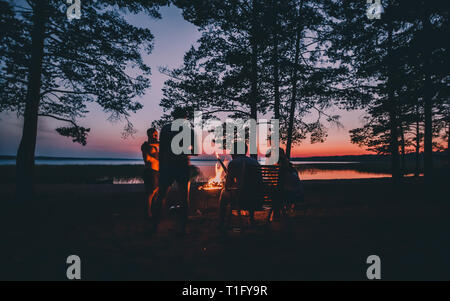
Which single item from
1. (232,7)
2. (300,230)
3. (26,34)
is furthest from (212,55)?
(300,230)

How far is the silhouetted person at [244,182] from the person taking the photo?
386 centimetres

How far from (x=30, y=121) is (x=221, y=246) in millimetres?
6664

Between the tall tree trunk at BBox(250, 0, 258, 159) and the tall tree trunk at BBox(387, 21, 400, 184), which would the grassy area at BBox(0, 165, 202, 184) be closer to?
the tall tree trunk at BBox(250, 0, 258, 159)

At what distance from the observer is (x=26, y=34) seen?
5938 millimetres

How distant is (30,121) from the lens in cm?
620

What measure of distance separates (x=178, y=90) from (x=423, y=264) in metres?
9.68

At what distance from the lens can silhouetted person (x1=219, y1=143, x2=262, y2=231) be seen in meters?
3.86

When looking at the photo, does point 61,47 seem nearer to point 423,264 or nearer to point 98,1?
point 98,1

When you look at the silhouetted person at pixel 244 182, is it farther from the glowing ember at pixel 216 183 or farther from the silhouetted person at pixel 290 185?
the glowing ember at pixel 216 183

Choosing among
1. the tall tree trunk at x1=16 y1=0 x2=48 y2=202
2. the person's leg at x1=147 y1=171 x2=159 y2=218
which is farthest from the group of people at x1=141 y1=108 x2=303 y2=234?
the tall tree trunk at x1=16 y1=0 x2=48 y2=202

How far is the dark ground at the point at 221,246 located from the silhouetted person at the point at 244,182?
0.66 metres

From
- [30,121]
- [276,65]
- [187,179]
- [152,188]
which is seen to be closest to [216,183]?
[152,188]

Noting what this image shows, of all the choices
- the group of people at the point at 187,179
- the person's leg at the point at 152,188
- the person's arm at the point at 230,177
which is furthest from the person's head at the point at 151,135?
the person's arm at the point at 230,177

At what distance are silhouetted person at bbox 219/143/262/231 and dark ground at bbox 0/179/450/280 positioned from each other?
0.66 metres
